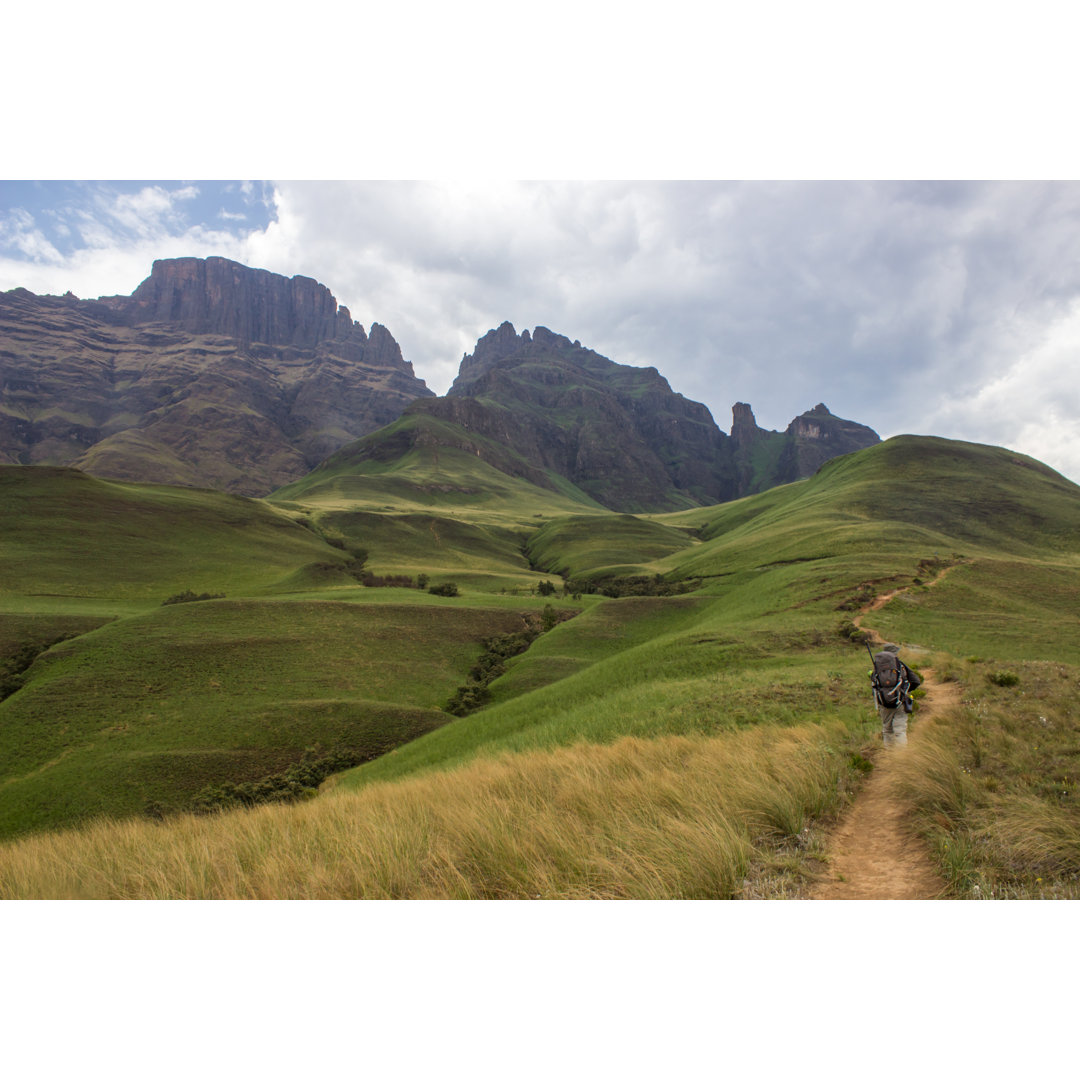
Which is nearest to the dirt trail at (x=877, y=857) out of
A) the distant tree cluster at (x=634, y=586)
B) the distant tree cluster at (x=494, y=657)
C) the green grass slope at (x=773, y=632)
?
the green grass slope at (x=773, y=632)

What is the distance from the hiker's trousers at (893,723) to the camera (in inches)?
375

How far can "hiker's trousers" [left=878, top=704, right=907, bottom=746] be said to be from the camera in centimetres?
952

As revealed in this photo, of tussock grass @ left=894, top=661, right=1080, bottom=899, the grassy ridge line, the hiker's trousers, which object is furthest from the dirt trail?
the grassy ridge line

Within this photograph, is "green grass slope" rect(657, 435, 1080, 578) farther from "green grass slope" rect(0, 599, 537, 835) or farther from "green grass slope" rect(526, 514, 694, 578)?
"green grass slope" rect(0, 599, 537, 835)

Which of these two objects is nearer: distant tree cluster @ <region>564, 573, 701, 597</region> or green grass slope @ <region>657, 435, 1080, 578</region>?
green grass slope @ <region>657, 435, 1080, 578</region>

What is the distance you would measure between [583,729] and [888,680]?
9.32 metres

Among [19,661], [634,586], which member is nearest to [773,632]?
[19,661]

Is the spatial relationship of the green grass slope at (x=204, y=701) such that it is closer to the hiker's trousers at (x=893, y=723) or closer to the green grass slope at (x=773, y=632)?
the green grass slope at (x=773, y=632)

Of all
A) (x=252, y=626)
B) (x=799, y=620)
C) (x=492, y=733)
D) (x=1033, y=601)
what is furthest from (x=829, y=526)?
(x=252, y=626)

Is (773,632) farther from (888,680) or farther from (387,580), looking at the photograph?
(387,580)

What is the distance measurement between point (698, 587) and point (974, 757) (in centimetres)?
5581

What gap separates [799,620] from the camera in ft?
93.2

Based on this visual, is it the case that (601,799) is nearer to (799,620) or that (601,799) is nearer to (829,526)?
(799,620)

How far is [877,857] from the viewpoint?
5562 mm
